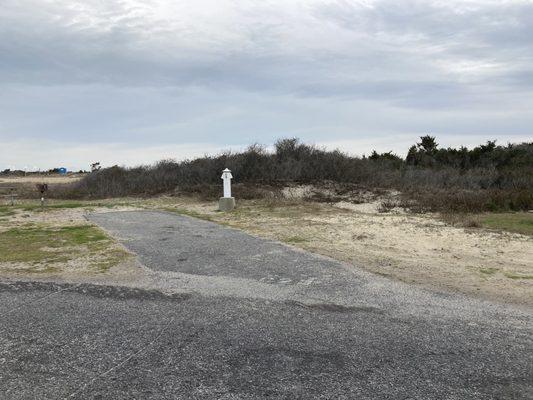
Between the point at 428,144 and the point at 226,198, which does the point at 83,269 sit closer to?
the point at 226,198

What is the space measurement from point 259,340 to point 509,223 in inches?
396

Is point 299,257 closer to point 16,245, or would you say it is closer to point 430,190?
point 16,245

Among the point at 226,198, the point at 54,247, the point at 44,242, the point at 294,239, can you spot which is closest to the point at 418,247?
the point at 294,239

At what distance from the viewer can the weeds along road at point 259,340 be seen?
3312 mm

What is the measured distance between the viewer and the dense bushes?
23344 millimetres

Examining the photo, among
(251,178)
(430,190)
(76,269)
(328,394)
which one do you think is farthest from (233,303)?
(251,178)

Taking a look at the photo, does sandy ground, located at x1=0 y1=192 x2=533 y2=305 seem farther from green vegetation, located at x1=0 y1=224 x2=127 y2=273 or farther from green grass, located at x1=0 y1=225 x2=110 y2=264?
green grass, located at x1=0 y1=225 x2=110 y2=264

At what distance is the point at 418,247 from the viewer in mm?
8812

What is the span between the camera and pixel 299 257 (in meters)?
7.77

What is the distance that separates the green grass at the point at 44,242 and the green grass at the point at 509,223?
903 cm

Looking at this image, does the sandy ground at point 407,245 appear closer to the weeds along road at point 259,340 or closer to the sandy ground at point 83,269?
the sandy ground at point 83,269

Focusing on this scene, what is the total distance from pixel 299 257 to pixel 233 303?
2.70 metres

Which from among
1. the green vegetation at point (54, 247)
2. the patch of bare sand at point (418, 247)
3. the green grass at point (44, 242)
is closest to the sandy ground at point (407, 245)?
the patch of bare sand at point (418, 247)

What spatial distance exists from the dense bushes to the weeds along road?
1472cm
